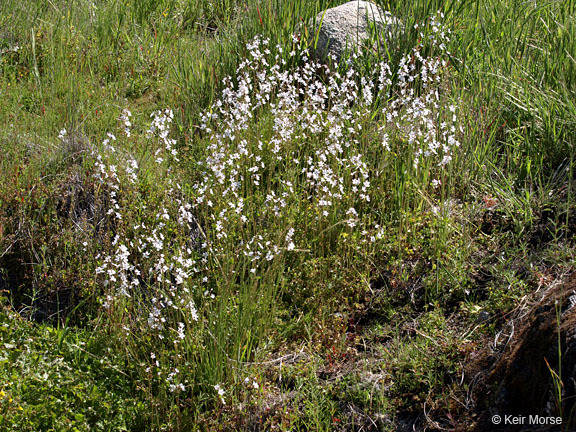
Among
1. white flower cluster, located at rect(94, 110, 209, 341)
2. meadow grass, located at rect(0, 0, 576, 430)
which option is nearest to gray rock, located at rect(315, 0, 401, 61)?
meadow grass, located at rect(0, 0, 576, 430)

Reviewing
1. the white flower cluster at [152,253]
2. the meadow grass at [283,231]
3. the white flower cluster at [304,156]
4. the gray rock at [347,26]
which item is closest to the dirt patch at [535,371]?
the meadow grass at [283,231]

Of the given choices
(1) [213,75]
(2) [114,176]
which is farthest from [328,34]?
(2) [114,176]

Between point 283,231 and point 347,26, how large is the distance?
3.03m

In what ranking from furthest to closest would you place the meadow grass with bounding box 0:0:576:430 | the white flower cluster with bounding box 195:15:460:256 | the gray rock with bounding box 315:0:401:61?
the gray rock with bounding box 315:0:401:61, the white flower cluster with bounding box 195:15:460:256, the meadow grass with bounding box 0:0:576:430

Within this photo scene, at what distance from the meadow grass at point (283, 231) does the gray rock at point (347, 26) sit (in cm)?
17

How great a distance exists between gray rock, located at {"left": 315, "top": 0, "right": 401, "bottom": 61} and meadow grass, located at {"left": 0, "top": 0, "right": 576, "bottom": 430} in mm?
172

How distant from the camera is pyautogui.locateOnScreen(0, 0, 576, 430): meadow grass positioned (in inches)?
120

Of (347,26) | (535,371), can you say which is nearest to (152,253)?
(535,371)

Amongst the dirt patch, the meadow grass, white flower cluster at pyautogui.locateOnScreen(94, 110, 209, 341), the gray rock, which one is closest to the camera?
the dirt patch

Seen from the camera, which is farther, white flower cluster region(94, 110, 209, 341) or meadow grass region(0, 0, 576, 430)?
white flower cluster region(94, 110, 209, 341)

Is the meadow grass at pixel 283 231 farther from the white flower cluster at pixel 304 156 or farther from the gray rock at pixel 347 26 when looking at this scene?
the gray rock at pixel 347 26

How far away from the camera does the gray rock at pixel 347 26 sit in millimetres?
5395

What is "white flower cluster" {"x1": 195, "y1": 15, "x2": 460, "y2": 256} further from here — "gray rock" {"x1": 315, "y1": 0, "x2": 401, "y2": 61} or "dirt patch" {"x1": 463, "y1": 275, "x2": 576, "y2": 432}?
"dirt patch" {"x1": 463, "y1": 275, "x2": 576, "y2": 432}

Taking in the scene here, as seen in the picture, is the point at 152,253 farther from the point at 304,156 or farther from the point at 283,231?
the point at 304,156
